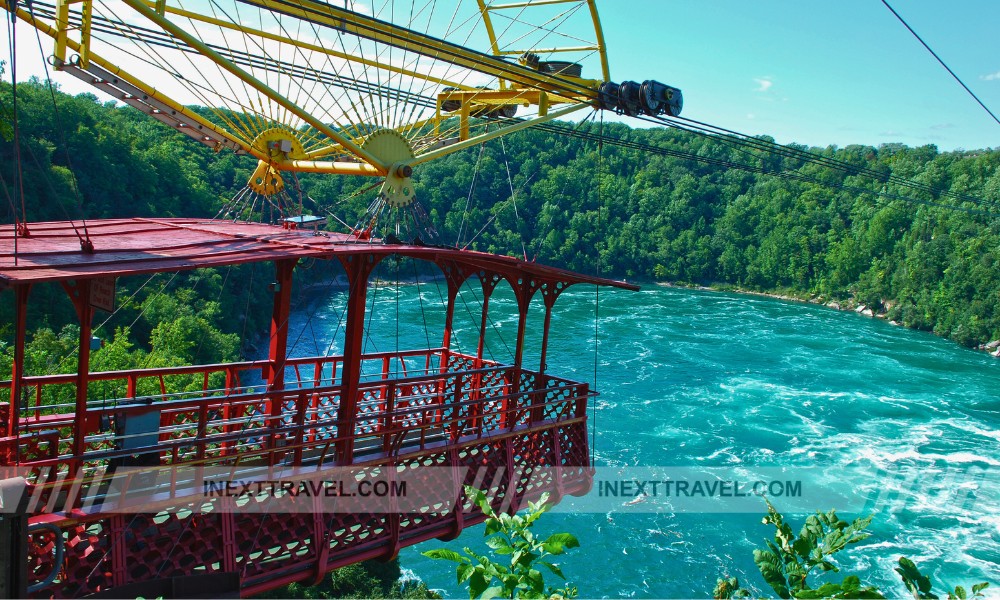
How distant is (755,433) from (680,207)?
4202cm

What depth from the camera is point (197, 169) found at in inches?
1810

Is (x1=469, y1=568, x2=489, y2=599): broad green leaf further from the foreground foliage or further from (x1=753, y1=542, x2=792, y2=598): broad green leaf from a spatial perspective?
the foreground foliage

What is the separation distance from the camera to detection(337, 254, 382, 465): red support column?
24.9 ft

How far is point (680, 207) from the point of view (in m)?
66.9

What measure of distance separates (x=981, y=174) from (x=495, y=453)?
61.0 meters

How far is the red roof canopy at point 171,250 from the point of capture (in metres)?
6.04

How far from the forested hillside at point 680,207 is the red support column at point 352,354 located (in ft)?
100

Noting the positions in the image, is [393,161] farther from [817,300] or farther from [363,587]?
[817,300]

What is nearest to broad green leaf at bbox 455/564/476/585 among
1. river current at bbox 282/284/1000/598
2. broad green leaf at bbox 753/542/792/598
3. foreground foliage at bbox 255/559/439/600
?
broad green leaf at bbox 753/542/792/598

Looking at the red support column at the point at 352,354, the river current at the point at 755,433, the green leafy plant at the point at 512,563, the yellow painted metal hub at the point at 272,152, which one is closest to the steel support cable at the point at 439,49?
the yellow painted metal hub at the point at 272,152

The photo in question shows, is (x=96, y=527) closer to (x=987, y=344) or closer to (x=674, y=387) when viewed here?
(x=674, y=387)

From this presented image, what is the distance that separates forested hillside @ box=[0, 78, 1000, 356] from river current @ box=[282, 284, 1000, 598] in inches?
298

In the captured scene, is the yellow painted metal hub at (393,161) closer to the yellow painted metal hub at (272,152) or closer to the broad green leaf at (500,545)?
the yellow painted metal hub at (272,152)

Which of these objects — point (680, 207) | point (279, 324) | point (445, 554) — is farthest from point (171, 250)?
point (680, 207)
